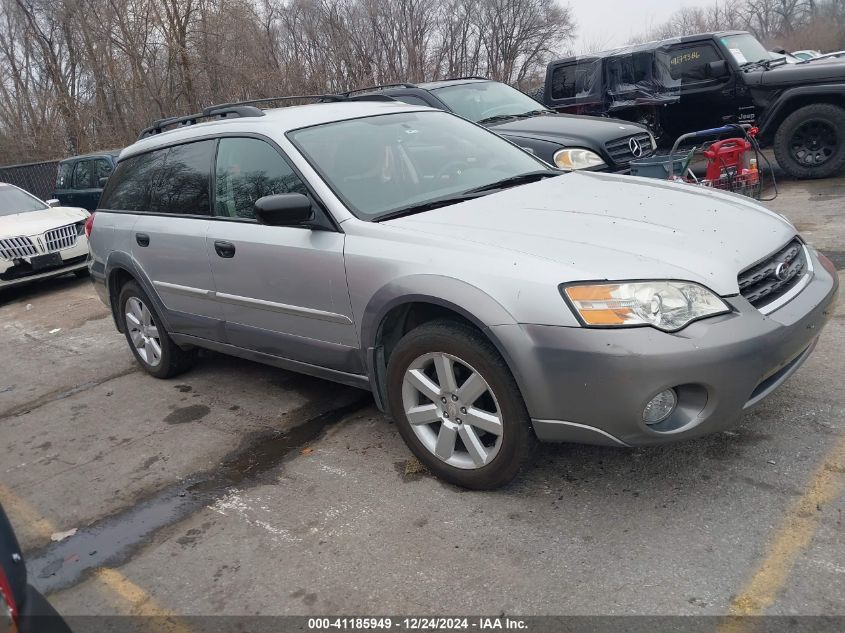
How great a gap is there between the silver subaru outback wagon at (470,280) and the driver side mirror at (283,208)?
0.03 ft

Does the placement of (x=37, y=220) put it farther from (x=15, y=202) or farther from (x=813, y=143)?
(x=813, y=143)

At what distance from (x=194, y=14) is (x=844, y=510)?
2105 cm

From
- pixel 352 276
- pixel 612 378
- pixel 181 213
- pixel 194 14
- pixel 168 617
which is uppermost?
pixel 194 14

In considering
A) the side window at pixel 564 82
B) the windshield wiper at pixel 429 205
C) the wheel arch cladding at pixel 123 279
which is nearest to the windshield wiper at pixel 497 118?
the side window at pixel 564 82

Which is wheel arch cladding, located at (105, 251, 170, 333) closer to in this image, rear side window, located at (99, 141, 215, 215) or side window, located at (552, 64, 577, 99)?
rear side window, located at (99, 141, 215, 215)

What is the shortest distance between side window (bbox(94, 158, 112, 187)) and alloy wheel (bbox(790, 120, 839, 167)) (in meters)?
10.7

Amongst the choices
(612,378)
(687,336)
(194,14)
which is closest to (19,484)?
(612,378)

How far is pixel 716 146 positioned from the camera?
22.9ft

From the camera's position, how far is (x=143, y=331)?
527 cm

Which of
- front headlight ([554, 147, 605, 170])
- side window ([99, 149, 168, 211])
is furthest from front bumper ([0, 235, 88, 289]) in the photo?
front headlight ([554, 147, 605, 170])

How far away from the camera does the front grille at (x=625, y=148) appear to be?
7.39 metres

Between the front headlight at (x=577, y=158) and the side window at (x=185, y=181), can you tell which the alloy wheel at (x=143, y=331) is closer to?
the side window at (x=185, y=181)

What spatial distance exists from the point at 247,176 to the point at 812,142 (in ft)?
25.1

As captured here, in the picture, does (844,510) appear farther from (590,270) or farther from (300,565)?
(300,565)
